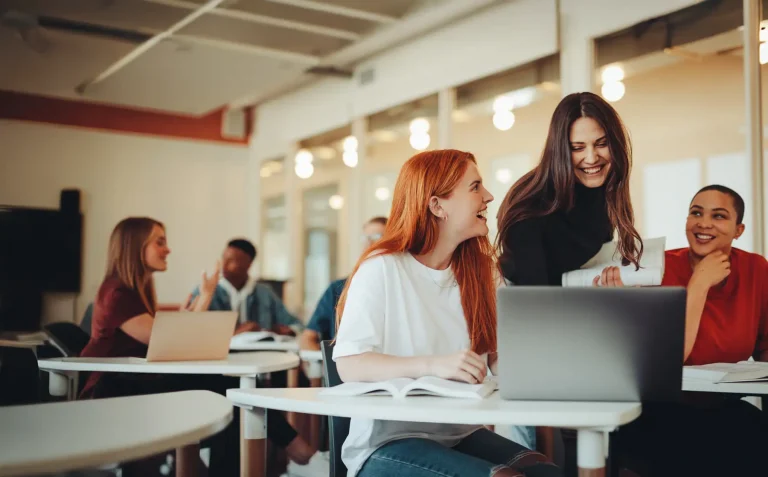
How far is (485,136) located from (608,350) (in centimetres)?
449

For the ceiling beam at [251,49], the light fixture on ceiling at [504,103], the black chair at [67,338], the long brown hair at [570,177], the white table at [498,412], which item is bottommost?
the black chair at [67,338]

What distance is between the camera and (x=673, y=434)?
2.27 metres

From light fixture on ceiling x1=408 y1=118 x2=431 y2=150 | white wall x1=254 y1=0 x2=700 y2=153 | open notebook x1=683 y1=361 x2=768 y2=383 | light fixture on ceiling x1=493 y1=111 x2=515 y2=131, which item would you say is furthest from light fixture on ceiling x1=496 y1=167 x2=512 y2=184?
open notebook x1=683 y1=361 x2=768 y2=383

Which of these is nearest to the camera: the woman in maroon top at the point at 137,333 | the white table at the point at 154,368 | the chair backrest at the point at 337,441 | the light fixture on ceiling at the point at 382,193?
the chair backrest at the point at 337,441

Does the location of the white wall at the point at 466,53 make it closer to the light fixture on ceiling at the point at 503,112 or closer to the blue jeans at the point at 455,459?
the light fixture on ceiling at the point at 503,112

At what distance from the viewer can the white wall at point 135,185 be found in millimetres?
7711

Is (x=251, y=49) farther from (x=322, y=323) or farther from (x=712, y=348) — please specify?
(x=712, y=348)

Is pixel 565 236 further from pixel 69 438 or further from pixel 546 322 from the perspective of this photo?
pixel 69 438

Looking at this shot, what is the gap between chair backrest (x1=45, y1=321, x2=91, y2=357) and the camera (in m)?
3.23

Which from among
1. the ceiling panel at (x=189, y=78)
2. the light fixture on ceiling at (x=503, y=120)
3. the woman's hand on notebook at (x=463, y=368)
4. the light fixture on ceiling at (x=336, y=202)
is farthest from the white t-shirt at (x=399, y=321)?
the light fixture on ceiling at (x=336, y=202)

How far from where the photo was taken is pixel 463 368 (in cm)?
169

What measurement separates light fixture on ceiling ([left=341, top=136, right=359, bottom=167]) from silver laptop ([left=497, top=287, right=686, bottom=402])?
5839 millimetres

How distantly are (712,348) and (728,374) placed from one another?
2.15ft

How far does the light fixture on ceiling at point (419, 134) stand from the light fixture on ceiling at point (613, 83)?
1856 mm
